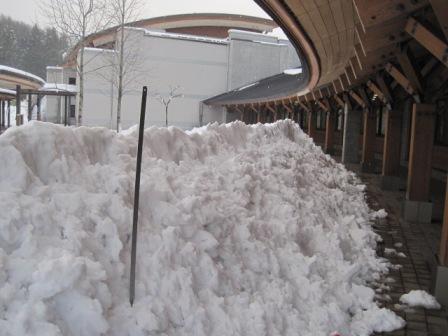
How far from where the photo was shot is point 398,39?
6.58 m

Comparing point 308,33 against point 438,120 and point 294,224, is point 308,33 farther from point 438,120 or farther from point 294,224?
point 438,120

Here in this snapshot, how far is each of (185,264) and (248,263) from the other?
2.78ft

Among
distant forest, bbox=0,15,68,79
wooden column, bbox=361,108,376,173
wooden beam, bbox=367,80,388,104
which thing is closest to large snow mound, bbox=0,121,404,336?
wooden beam, bbox=367,80,388,104

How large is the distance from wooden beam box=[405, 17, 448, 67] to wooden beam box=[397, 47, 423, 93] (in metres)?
1.94

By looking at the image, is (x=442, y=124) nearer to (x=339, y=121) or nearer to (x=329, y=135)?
(x=329, y=135)

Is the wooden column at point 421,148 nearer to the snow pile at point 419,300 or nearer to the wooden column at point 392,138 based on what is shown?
the wooden column at point 392,138

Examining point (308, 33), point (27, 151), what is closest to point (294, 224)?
point (27, 151)

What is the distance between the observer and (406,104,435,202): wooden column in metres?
8.77

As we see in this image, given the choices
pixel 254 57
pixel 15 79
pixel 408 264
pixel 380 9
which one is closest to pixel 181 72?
pixel 254 57

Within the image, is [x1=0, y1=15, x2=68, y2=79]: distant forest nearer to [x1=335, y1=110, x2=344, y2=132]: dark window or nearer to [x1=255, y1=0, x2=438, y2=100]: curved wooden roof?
[x1=335, y1=110, x2=344, y2=132]: dark window

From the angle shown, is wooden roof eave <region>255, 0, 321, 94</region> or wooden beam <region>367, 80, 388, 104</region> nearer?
wooden roof eave <region>255, 0, 321, 94</region>

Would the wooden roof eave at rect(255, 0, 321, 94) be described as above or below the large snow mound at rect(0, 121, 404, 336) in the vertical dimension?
above

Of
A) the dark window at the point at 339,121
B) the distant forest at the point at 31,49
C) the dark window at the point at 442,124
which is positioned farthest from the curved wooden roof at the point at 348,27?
the distant forest at the point at 31,49

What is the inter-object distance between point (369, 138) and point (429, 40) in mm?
9935
